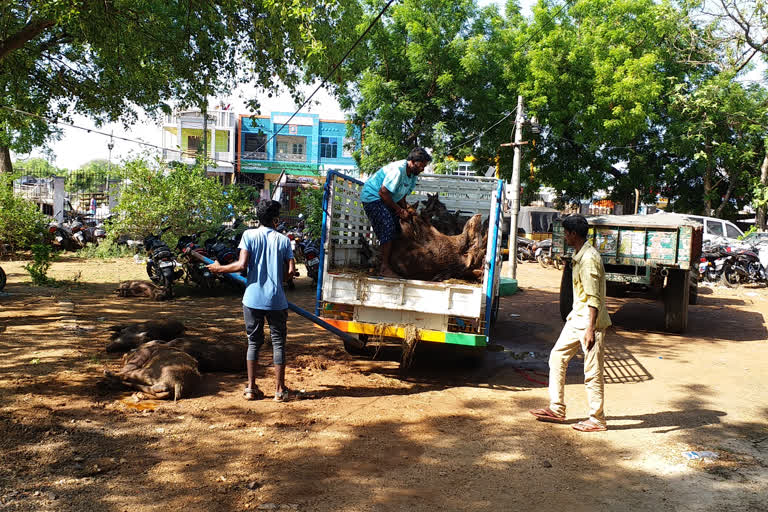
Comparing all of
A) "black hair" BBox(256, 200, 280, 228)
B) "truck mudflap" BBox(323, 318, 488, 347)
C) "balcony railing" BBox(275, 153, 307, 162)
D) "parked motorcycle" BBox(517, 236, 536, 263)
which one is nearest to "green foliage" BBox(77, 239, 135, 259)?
"truck mudflap" BBox(323, 318, 488, 347)

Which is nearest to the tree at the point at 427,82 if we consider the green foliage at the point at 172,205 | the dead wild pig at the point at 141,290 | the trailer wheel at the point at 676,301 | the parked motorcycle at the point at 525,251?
the parked motorcycle at the point at 525,251

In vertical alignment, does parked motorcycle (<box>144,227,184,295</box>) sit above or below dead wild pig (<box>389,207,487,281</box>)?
below

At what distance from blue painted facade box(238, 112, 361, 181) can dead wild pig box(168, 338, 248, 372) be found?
3457 cm

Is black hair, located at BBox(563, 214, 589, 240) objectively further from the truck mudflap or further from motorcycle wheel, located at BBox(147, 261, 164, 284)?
motorcycle wheel, located at BBox(147, 261, 164, 284)

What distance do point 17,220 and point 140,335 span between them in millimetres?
10467

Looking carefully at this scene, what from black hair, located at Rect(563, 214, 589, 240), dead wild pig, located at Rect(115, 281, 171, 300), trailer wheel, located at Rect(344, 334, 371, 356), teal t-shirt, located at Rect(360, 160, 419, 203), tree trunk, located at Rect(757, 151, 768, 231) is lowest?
trailer wheel, located at Rect(344, 334, 371, 356)

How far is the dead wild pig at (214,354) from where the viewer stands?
564cm

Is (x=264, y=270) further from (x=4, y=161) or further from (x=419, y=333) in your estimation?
(x=4, y=161)

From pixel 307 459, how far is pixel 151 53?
7.83 m

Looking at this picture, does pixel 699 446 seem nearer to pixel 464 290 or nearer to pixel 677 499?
pixel 677 499

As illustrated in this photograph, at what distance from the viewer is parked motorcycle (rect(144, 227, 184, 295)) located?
9867mm

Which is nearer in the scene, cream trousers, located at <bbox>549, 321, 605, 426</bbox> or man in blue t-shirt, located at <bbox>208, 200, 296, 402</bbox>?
cream trousers, located at <bbox>549, 321, 605, 426</bbox>

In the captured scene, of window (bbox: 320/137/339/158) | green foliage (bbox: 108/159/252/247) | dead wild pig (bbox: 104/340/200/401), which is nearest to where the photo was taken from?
dead wild pig (bbox: 104/340/200/401)

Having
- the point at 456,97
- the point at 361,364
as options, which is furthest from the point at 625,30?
the point at 361,364
